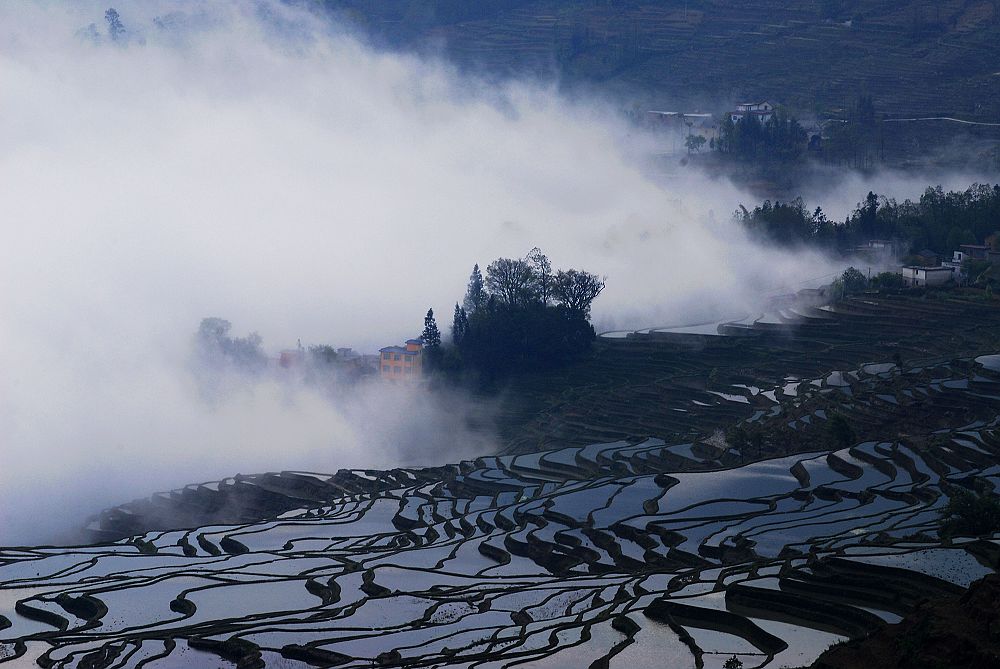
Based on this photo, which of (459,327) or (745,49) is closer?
(459,327)

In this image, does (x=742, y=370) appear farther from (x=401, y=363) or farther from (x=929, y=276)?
(x=929, y=276)

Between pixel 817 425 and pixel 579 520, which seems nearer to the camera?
pixel 579 520

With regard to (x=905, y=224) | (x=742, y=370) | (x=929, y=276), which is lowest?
(x=742, y=370)

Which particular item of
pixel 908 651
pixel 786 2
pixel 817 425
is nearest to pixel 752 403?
pixel 817 425

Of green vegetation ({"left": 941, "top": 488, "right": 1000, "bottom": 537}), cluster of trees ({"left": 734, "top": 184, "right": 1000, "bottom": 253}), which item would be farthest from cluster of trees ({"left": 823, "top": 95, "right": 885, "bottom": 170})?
green vegetation ({"left": 941, "top": 488, "right": 1000, "bottom": 537})

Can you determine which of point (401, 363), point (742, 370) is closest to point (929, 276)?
point (742, 370)

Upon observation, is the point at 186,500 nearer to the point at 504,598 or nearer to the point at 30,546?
the point at 30,546
